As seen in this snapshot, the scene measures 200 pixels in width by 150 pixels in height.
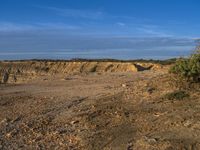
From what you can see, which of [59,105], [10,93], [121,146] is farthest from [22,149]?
[10,93]

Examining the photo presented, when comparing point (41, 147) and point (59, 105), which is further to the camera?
point (59, 105)

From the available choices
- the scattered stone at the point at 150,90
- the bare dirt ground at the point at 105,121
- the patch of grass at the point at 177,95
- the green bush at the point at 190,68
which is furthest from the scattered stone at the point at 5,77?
the patch of grass at the point at 177,95

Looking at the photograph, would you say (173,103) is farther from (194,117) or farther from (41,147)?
(41,147)

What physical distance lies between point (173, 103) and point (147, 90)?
193 centimetres

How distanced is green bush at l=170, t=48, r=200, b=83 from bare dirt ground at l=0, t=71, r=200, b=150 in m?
0.53

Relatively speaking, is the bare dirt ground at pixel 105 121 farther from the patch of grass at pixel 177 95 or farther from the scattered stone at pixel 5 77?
the scattered stone at pixel 5 77

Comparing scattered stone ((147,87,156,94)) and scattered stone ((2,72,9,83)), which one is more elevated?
scattered stone ((147,87,156,94))

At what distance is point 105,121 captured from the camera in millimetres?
10945

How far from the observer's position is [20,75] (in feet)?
164

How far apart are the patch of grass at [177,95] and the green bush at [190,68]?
33.2 inches

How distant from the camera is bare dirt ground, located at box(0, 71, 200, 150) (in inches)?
362

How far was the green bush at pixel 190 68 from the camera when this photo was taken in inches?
516

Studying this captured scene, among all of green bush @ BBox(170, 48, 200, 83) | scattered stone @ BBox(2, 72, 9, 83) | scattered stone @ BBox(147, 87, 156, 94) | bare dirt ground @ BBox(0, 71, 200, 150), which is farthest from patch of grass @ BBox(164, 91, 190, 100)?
scattered stone @ BBox(2, 72, 9, 83)

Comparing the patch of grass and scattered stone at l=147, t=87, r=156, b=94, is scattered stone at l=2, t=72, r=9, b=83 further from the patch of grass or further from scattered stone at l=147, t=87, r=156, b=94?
the patch of grass
